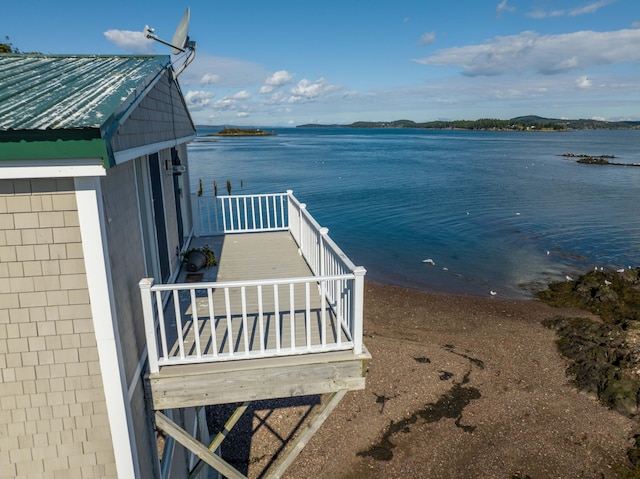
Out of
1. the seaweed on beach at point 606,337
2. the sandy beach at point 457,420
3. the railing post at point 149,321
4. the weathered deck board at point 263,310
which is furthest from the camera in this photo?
the seaweed on beach at point 606,337

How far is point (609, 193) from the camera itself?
38.6m

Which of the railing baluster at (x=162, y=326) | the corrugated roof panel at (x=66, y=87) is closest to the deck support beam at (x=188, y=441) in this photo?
the railing baluster at (x=162, y=326)

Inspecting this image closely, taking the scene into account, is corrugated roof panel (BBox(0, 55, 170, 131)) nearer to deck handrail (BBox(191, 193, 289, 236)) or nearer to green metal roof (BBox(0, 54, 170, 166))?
green metal roof (BBox(0, 54, 170, 166))

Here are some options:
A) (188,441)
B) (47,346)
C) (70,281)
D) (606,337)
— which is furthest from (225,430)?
(606,337)

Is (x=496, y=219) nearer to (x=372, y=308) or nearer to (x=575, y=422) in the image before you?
(x=372, y=308)

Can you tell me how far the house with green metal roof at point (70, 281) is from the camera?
3328 millimetres

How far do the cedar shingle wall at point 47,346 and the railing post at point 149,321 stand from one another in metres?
0.65

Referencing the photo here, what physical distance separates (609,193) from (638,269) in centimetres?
2326

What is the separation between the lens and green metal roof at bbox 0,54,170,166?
10.5 feet

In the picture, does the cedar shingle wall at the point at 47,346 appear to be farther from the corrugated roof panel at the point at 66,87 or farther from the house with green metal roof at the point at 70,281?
the corrugated roof panel at the point at 66,87

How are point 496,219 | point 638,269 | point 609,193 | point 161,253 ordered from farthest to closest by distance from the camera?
point 609,193 < point 496,219 < point 638,269 < point 161,253

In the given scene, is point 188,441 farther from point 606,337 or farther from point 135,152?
point 606,337

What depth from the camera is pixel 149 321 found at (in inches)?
175

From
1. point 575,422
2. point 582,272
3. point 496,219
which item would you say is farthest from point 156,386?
point 496,219
